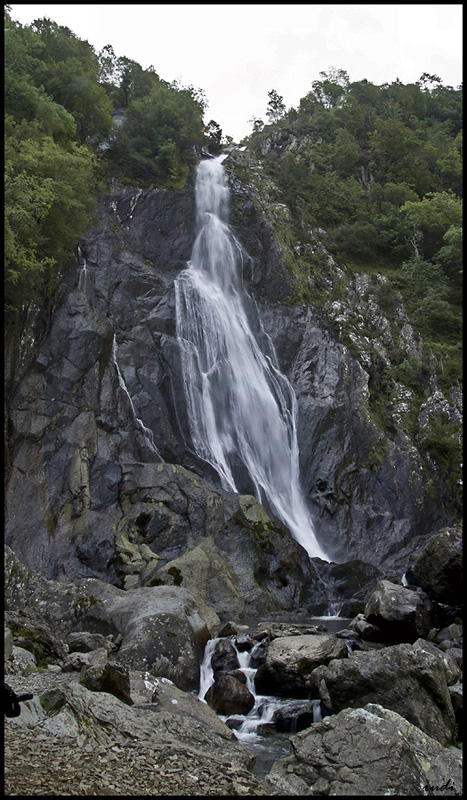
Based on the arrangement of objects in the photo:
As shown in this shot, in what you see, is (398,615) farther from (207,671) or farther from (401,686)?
(207,671)

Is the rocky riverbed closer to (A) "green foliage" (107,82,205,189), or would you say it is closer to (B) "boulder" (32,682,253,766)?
(B) "boulder" (32,682,253,766)

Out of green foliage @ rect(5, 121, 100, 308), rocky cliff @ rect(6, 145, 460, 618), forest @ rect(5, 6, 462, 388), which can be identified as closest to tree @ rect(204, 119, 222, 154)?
forest @ rect(5, 6, 462, 388)

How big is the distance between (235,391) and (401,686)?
16.9 m

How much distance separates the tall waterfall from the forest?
4.23 m

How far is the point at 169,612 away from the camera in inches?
405

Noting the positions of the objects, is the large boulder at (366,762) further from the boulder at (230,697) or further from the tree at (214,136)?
the tree at (214,136)

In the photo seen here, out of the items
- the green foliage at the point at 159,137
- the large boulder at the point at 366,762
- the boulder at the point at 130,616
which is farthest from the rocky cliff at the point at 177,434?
the large boulder at the point at 366,762

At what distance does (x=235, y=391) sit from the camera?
76.8 feet

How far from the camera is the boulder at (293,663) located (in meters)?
9.27

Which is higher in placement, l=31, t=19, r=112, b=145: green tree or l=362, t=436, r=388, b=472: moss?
l=31, t=19, r=112, b=145: green tree

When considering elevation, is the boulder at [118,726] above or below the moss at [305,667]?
above

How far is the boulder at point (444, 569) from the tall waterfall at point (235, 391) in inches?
302

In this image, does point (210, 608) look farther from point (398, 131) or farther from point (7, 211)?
point (398, 131)

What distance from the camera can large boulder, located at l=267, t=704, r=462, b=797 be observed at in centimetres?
495
